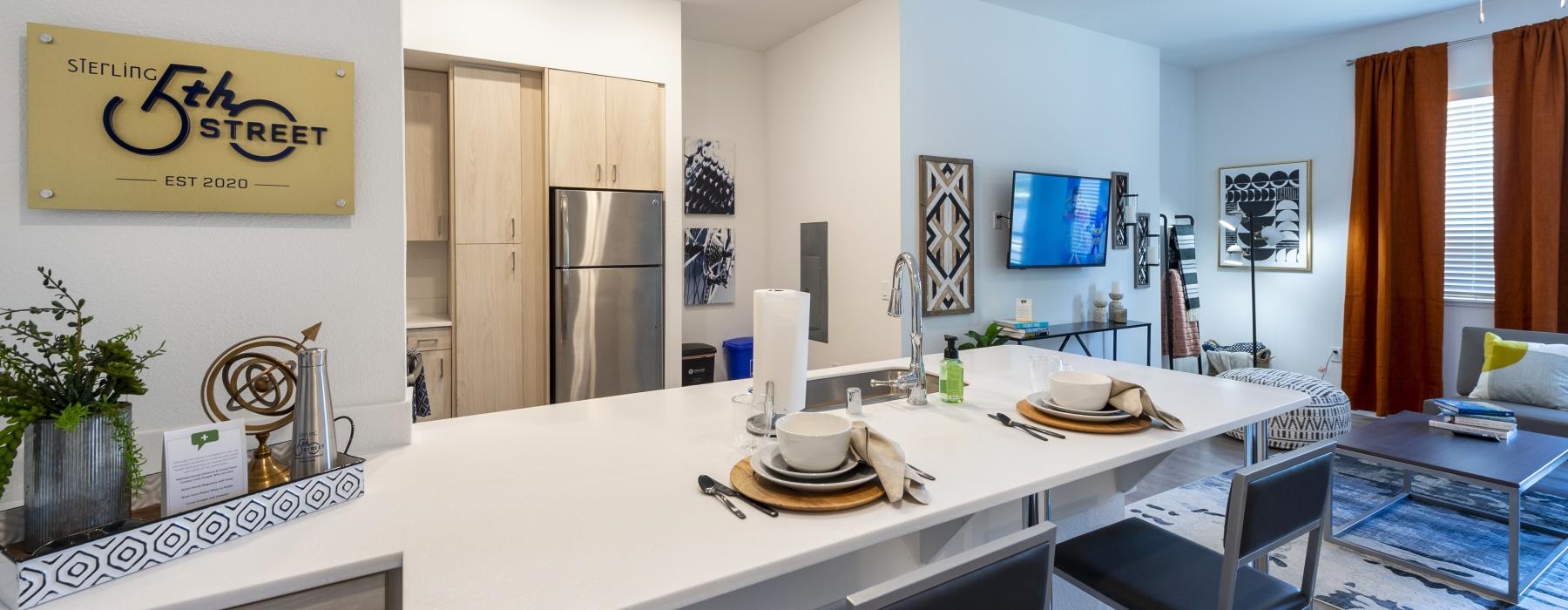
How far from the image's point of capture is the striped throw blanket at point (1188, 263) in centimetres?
608

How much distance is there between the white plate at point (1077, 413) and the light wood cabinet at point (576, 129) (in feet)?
9.69

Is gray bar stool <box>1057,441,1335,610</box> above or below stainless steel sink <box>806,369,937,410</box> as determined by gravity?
below

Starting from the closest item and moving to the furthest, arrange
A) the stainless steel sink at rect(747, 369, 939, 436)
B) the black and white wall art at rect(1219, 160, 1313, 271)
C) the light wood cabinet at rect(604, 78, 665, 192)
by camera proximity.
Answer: the stainless steel sink at rect(747, 369, 939, 436) < the light wood cabinet at rect(604, 78, 665, 192) < the black and white wall art at rect(1219, 160, 1313, 271)

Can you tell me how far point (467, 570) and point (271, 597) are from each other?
26cm

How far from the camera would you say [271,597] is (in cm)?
92

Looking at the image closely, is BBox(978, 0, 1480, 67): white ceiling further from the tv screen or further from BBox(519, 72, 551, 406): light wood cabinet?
BBox(519, 72, 551, 406): light wood cabinet

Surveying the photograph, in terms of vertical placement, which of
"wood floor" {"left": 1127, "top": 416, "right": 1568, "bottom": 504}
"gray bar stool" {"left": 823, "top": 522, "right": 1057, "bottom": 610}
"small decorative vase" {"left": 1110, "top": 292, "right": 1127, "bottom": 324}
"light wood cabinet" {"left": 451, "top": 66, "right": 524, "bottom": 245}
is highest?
"light wood cabinet" {"left": 451, "top": 66, "right": 524, "bottom": 245}

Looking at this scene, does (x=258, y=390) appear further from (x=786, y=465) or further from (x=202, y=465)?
(x=786, y=465)

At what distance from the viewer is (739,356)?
196 inches

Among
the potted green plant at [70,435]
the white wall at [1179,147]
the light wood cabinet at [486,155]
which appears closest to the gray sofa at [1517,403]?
the white wall at [1179,147]

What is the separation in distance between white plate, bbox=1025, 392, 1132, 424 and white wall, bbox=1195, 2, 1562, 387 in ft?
16.0

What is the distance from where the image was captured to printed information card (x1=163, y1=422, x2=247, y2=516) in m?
1.00

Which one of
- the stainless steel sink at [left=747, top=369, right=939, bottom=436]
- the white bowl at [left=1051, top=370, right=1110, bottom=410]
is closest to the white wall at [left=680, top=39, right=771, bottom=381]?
the stainless steel sink at [left=747, top=369, right=939, bottom=436]

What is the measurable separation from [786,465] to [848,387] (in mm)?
818
